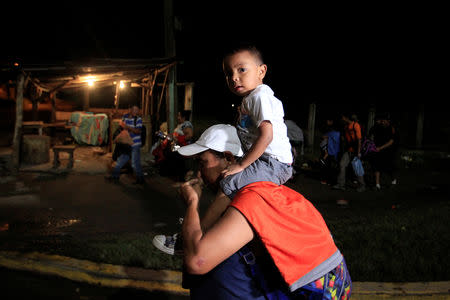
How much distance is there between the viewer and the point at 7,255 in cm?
476

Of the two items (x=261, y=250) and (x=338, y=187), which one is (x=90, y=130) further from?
(x=261, y=250)

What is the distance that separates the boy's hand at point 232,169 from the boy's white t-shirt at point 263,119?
0.31 m

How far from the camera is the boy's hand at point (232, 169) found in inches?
76.7

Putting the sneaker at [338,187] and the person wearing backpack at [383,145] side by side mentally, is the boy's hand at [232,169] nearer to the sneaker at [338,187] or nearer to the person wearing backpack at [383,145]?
the sneaker at [338,187]

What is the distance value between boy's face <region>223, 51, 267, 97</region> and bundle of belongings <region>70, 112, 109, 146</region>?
14.2 meters

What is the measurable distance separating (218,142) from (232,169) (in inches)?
6.9

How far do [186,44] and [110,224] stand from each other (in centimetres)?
2108

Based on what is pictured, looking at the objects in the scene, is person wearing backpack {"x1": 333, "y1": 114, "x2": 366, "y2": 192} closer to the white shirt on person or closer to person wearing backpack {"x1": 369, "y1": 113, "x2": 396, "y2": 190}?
person wearing backpack {"x1": 369, "y1": 113, "x2": 396, "y2": 190}

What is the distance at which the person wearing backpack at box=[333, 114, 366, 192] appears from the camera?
368 inches

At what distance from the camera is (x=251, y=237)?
1616 millimetres

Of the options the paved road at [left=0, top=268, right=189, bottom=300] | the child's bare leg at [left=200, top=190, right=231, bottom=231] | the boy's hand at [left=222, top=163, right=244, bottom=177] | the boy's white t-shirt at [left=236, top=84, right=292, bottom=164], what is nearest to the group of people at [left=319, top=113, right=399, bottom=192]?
the paved road at [left=0, top=268, right=189, bottom=300]

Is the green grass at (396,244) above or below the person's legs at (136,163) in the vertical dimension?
below

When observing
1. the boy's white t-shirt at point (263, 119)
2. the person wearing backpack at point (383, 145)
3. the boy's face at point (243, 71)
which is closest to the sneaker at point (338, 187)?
the person wearing backpack at point (383, 145)

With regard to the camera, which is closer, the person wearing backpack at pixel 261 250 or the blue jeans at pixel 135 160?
the person wearing backpack at pixel 261 250
